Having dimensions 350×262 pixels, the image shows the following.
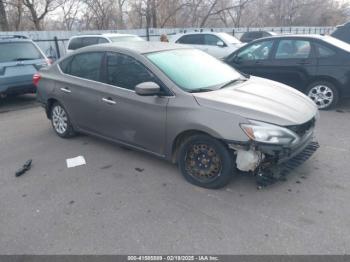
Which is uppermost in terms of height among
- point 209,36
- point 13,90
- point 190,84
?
point 209,36

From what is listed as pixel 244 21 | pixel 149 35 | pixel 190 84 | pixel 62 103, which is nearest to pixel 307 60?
pixel 190 84

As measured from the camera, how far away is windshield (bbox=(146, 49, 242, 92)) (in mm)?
3785

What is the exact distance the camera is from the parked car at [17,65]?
23.7 ft

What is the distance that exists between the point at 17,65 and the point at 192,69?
5.28m

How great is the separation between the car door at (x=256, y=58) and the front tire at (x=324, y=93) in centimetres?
103

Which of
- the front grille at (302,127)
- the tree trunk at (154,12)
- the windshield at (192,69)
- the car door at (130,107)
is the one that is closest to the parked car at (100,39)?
the windshield at (192,69)

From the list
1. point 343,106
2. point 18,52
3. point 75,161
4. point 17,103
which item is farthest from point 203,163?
point 17,103

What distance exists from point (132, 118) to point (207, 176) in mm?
1248

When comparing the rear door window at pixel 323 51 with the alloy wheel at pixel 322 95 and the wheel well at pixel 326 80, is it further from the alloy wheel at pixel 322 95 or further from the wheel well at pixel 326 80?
the alloy wheel at pixel 322 95

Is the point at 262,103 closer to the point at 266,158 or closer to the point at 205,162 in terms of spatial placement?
the point at 266,158

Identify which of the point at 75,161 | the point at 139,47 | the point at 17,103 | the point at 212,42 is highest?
the point at 212,42

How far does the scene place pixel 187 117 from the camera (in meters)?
3.48

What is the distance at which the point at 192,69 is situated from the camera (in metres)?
4.07

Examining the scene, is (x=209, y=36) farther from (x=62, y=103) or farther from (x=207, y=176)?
(x=207, y=176)
